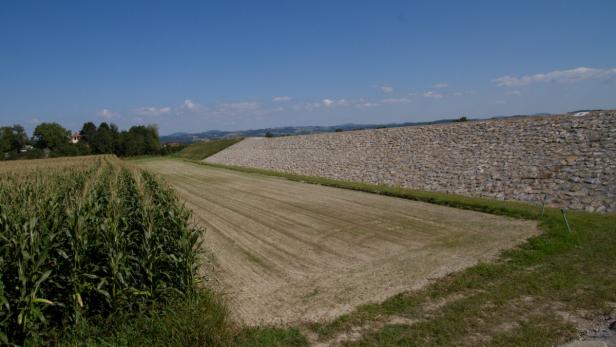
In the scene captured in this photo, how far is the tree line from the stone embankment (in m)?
74.8

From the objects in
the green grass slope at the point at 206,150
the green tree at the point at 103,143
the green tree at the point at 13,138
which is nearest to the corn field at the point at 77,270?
the green grass slope at the point at 206,150

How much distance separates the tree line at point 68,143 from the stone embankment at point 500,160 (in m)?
74.8

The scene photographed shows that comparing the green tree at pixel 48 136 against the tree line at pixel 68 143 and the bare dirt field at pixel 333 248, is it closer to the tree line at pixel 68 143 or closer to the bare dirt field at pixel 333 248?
the tree line at pixel 68 143

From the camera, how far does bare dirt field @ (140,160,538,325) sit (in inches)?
301

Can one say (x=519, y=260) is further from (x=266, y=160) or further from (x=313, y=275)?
(x=266, y=160)

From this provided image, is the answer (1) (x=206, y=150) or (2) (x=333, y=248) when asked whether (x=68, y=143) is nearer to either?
(1) (x=206, y=150)

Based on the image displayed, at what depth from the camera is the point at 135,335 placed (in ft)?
19.0

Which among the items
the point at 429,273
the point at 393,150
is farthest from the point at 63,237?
the point at 393,150

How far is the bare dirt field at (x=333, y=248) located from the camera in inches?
301

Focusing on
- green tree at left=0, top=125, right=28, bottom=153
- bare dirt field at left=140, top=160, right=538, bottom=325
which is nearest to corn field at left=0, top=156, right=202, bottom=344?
bare dirt field at left=140, top=160, right=538, bottom=325

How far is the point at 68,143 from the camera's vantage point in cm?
10994

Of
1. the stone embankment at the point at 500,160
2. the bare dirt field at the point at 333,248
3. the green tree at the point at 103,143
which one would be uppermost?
the green tree at the point at 103,143

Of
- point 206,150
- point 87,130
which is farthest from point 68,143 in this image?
point 206,150

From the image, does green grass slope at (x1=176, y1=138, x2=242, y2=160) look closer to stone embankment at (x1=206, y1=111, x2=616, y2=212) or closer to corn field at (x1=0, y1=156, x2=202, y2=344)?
stone embankment at (x1=206, y1=111, x2=616, y2=212)
